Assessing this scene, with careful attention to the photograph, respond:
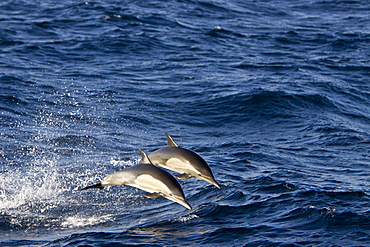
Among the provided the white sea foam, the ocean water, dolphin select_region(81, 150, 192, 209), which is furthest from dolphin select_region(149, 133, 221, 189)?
the white sea foam

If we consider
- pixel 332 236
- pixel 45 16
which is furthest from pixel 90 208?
pixel 45 16

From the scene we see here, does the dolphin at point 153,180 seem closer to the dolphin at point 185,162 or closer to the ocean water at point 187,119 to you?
the dolphin at point 185,162

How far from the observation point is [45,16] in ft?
94.6

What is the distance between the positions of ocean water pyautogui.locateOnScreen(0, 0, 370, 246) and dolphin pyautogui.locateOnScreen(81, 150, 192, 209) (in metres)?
1.84

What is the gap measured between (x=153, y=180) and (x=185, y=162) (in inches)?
20.8

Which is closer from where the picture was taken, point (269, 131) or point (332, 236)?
point (332, 236)

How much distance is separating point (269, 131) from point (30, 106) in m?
6.97

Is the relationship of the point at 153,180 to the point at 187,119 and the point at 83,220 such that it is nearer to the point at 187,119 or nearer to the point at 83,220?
the point at 83,220

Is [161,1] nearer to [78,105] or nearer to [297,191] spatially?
[78,105]

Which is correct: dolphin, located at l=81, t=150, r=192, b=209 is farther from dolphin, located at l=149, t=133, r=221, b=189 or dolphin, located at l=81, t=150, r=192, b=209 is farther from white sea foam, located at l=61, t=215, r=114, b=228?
white sea foam, located at l=61, t=215, r=114, b=228

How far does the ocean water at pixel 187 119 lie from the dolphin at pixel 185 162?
71.9 inches

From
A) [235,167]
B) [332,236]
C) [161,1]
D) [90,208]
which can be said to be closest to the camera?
[332,236]

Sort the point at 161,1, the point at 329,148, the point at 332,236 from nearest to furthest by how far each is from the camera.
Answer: the point at 332,236, the point at 329,148, the point at 161,1

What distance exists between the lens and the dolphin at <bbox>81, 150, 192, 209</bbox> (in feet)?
27.1
